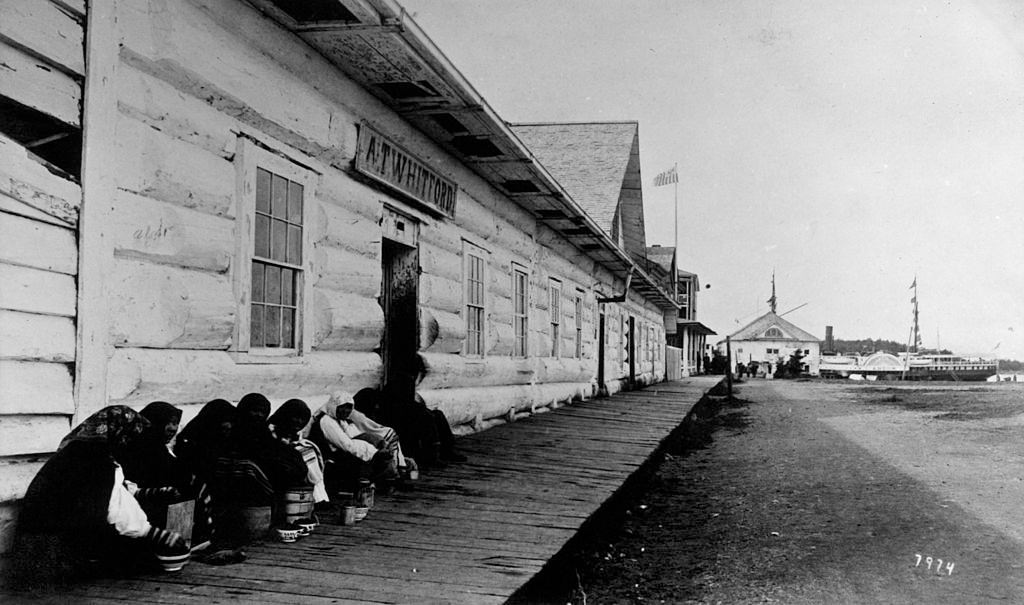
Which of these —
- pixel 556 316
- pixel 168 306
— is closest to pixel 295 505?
pixel 168 306

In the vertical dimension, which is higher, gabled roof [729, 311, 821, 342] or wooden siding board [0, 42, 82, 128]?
gabled roof [729, 311, 821, 342]

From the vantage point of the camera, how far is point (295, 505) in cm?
448

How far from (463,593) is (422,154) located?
5.57 metres

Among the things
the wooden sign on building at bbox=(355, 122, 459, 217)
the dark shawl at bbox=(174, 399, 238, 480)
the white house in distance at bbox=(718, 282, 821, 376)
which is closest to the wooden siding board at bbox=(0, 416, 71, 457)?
the dark shawl at bbox=(174, 399, 238, 480)

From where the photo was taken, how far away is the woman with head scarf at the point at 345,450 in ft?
18.6

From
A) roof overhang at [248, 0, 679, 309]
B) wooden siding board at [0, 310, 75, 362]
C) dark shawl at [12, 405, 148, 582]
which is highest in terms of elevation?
roof overhang at [248, 0, 679, 309]

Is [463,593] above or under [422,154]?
under

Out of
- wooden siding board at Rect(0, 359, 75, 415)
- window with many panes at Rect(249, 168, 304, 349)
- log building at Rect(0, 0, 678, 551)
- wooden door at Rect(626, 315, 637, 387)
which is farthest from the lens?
wooden door at Rect(626, 315, 637, 387)

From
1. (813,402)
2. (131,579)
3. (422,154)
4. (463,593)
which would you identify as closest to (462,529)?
(463,593)

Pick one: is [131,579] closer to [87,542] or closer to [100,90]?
[87,542]

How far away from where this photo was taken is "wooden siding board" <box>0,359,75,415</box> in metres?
3.34

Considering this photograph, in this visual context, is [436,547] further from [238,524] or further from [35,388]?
[35,388]

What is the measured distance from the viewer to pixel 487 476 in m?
6.67

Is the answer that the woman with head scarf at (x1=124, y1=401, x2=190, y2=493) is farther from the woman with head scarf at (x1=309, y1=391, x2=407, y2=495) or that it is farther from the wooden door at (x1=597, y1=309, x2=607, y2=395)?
the wooden door at (x1=597, y1=309, x2=607, y2=395)
